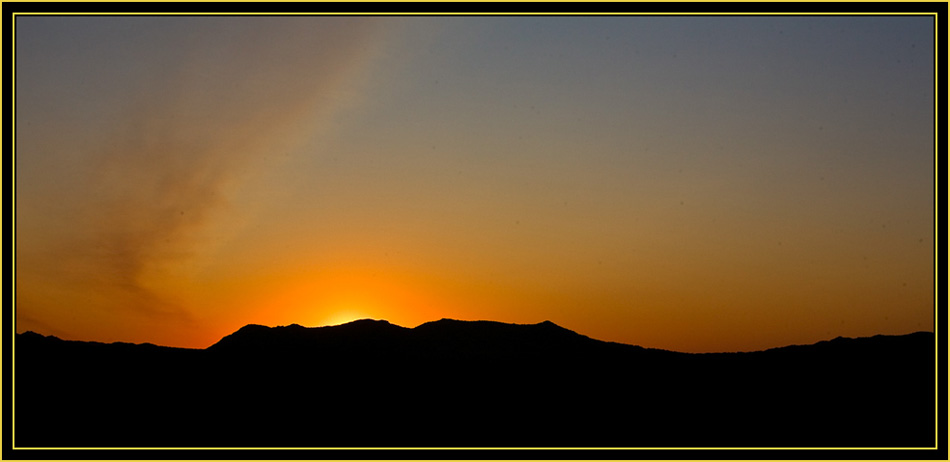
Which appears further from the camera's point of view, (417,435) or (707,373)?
(707,373)

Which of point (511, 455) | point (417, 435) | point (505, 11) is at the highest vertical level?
point (505, 11)

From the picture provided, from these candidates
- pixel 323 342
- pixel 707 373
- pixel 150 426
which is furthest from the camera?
pixel 323 342

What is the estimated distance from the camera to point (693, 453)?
1794 cm

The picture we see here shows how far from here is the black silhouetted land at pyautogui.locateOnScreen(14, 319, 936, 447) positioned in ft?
108

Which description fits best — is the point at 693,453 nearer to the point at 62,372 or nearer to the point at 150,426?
the point at 150,426

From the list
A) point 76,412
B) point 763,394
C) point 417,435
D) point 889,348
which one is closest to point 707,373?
point 763,394

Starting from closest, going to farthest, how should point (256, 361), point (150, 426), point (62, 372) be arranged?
point (150, 426), point (62, 372), point (256, 361)

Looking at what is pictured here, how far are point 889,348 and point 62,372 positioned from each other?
140 feet

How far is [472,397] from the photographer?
42094 mm

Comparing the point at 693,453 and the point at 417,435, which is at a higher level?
the point at 693,453

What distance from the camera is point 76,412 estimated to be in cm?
3528

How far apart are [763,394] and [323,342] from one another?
3017cm

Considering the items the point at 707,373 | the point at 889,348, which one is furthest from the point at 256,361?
the point at 889,348

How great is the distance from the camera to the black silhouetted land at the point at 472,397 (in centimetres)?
3300
